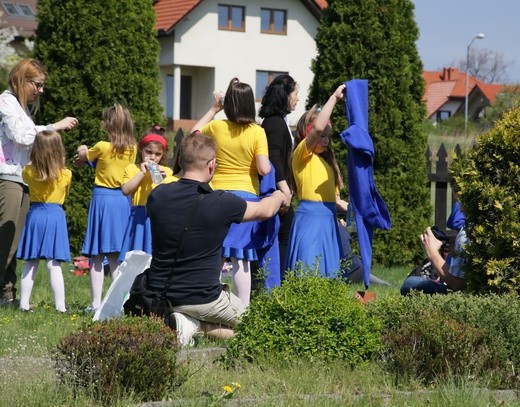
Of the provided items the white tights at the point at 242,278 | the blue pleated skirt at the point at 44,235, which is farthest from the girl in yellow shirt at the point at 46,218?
the white tights at the point at 242,278

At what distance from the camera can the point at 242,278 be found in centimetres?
880

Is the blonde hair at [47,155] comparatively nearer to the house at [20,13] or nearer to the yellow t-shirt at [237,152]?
the yellow t-shirt at [237,152]

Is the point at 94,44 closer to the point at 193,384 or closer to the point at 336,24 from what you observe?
the point at 336,24

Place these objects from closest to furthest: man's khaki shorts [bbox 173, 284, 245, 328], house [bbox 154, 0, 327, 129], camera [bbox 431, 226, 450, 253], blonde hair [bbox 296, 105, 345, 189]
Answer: man's khaki shorts [bbox 173, 284, 245, 328] < camera [bbox 431, 226, 450, 253] < blonde hair [bbox 296, 105, 345, 189] < house [bbox 154, 0, 327, 129]

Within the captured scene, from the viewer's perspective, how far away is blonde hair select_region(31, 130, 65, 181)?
30.8 ft

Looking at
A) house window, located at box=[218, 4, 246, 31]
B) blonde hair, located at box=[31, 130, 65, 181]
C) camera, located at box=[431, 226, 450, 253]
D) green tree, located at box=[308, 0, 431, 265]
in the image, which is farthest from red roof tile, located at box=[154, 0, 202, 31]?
camera, located at box=[431, 226, 450, 253]

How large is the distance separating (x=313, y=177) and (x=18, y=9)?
59433 mm

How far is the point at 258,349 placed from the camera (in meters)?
6.23

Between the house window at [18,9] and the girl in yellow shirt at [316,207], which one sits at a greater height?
the house window at [18,9]

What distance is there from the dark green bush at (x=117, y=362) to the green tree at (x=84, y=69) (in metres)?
8.85

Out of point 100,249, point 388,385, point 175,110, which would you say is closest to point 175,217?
point 388,385

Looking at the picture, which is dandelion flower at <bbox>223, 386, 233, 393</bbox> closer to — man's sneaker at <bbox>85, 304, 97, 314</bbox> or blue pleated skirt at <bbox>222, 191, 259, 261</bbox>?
blue pleated skirt at <bbox>222, 191, 259, 261</bbox>

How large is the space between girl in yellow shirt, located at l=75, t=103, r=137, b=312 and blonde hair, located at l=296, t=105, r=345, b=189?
176 cm

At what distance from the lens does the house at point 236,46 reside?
45.7m
